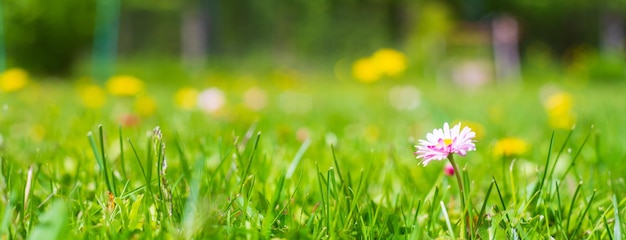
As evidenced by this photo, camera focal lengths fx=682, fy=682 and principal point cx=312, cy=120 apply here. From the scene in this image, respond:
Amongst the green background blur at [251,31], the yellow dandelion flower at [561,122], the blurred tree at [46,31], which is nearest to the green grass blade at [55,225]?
the yellow dandelion flower at [561,122]

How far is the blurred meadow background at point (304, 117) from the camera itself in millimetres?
677

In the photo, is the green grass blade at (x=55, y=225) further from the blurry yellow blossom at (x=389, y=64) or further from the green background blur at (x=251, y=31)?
the green background blur at (x=251, y=31)

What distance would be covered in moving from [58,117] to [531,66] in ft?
27.0

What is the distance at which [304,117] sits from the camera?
2443 millimetres

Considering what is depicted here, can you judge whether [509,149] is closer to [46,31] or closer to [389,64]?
[389,64]

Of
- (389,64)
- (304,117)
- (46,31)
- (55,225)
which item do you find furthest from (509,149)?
(46,31)

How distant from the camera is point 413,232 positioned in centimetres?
62

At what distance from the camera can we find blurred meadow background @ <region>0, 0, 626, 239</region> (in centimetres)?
68

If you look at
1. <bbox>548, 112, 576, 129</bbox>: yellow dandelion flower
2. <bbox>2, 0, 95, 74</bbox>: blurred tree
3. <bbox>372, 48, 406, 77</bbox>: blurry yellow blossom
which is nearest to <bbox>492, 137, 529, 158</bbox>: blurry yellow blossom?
<bbox>548, 112, 576, 129</bbox>: yellow dandelion flower

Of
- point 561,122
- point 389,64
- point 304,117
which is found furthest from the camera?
point 389,64

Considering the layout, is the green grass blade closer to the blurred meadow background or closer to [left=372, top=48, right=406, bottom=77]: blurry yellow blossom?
the blurred meadow background

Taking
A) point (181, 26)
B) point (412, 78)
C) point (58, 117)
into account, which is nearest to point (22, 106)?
point (58, 117)

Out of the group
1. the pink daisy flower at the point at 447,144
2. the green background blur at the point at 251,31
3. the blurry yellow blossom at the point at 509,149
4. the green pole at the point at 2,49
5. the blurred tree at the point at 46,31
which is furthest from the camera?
the green background blur at the point at 251,31

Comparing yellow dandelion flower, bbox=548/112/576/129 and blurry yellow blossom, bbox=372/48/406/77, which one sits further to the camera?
blurry yellow blossom, bbox=372/48/406/77
